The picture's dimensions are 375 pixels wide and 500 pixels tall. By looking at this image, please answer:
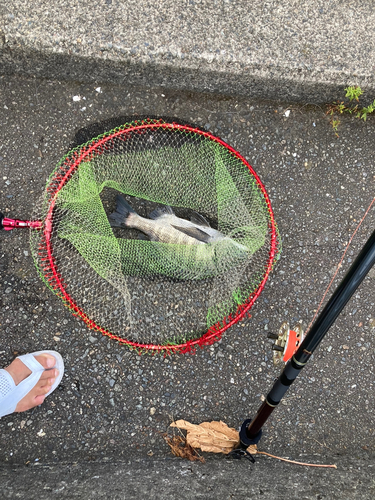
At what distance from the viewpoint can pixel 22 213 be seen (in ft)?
8.19

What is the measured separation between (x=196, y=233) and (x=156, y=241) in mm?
258

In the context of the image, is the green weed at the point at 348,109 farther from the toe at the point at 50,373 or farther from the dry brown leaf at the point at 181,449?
the toe at the point at 50,373

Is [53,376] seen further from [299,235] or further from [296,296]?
[299,235]

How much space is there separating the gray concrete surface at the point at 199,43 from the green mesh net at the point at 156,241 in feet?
1.30

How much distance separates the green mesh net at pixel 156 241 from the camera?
2361 mm

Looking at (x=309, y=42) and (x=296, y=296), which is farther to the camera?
(x=296, y=296)

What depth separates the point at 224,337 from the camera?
2.60 metres

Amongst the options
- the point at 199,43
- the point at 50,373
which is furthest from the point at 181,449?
the point at 199,43

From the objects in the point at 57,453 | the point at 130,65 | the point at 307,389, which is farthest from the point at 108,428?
the point at 130,65

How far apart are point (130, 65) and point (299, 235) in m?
1.58

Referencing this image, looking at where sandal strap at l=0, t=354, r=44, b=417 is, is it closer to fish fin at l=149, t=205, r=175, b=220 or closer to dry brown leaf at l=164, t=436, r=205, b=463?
dry brown leaf at l=164, t=436, r=205, b=463

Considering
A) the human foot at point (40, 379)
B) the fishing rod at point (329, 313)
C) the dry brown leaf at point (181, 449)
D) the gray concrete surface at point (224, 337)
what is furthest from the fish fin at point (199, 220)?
the dry brown leaf at point (181, 449)

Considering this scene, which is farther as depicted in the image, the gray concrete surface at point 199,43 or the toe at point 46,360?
the toe at point 46,360

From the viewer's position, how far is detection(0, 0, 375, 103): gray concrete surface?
2283 millimetres
